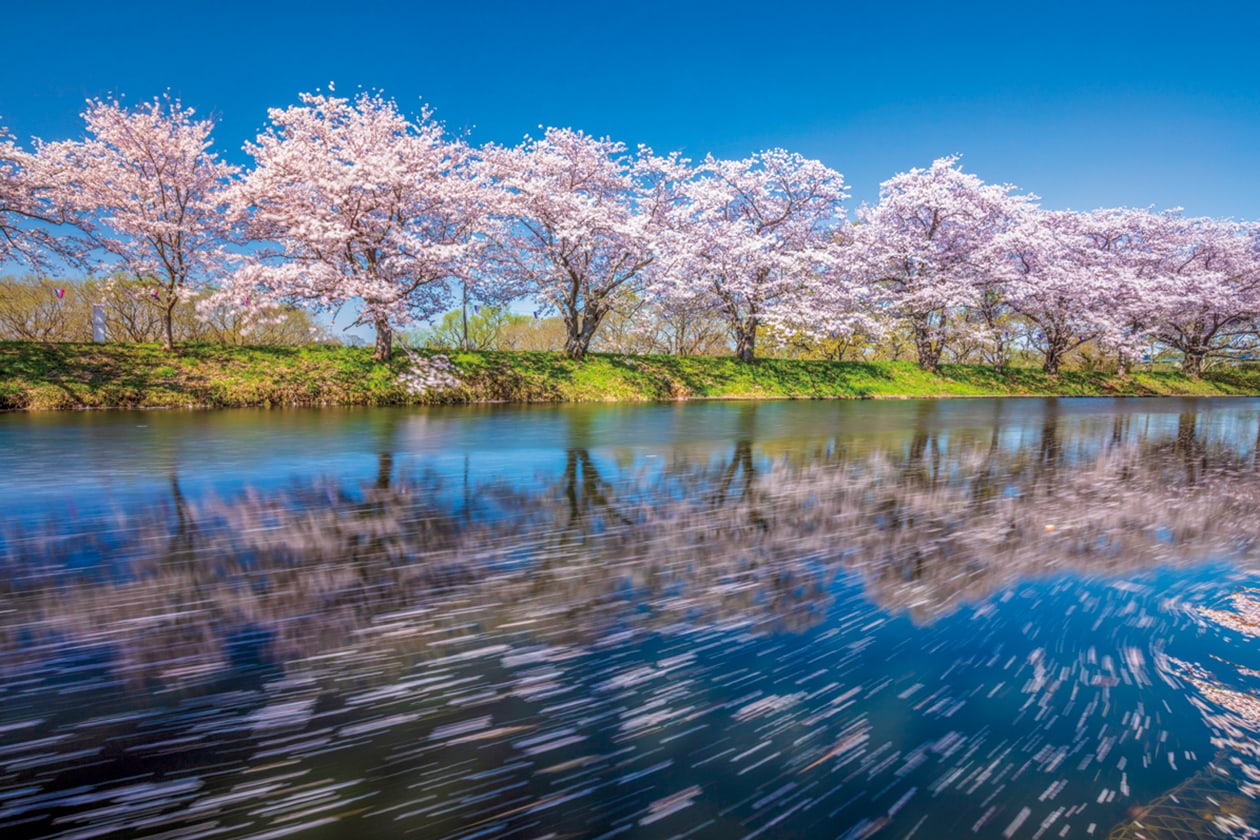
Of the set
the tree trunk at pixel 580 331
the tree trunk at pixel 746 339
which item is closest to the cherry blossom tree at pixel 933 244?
the tree trunk at pixel 746 339

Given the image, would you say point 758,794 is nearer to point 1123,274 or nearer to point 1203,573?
point 1203,573

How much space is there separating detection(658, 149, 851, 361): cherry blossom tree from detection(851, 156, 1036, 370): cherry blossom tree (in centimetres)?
252

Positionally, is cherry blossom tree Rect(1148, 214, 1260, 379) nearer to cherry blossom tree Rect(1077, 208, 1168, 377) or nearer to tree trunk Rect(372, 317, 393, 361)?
cherry blossom tree Rect(1077, 208, 1168, 377)

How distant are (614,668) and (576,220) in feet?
73.9

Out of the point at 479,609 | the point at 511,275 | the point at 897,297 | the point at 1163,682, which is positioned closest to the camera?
the point at 1163,682

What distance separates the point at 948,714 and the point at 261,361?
22.1 metres

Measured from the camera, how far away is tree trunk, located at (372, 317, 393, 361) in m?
21.3

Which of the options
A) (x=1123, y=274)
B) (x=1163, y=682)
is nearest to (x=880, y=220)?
(x=1123, y=274)

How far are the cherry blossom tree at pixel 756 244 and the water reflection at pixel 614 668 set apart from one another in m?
22.5

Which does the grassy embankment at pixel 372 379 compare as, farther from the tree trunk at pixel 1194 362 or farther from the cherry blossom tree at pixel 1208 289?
the tree trunk at pixel 1194 362

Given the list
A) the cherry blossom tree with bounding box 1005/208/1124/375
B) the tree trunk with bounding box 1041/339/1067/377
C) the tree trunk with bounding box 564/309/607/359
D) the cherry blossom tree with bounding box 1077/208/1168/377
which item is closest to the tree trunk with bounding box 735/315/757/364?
the tree trunk with bounding box 564/309/607/359

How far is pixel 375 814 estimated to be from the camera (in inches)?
62.3

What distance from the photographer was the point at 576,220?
76.2ft

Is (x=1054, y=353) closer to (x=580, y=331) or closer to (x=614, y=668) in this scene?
(x=580, y=331)
